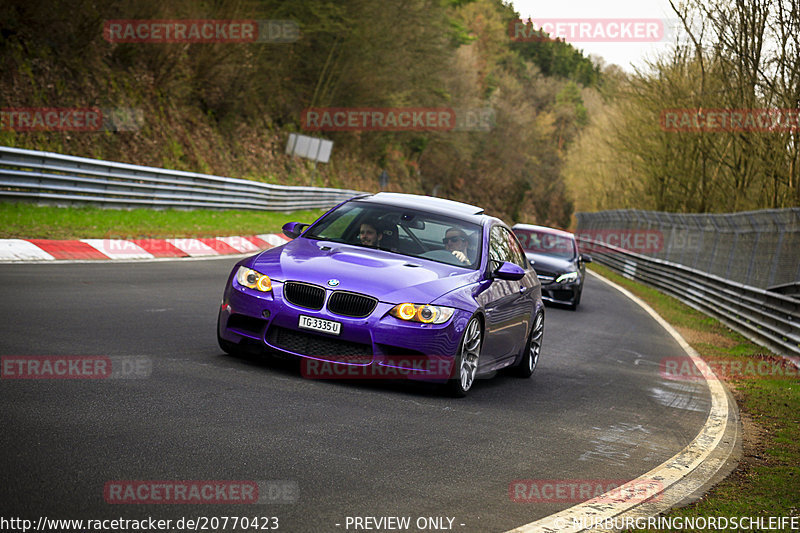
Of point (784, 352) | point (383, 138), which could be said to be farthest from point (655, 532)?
point (383, 138)

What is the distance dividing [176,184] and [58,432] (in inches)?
837

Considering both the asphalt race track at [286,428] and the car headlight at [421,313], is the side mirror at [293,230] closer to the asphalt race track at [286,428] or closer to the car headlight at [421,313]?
the asphalt race track at [286,428]

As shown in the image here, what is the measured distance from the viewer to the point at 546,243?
21.3 metres

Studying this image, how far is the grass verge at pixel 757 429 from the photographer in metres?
5.77

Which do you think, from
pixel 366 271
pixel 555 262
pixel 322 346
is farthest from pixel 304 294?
pixel 555 262

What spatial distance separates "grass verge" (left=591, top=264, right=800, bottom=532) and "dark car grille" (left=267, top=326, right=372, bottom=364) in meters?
2.75

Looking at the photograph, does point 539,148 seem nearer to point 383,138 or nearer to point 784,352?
point 383,138

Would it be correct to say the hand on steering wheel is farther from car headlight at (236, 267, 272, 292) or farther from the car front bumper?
car headlight at (236, 267, 272, 292)

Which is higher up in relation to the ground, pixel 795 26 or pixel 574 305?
pixel 795 26

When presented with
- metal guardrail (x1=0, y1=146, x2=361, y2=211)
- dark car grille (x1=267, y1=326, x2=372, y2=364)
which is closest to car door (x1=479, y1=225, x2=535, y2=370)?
dark car grille (x1=267, y1=326, x2=372, y2=364)

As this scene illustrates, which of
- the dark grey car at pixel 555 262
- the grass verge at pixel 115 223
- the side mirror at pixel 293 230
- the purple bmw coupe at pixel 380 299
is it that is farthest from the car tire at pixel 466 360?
the dark grey car at pixel 555 262

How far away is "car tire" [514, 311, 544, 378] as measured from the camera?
1005cm

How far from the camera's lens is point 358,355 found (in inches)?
299

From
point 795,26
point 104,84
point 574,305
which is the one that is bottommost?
point 574,305
